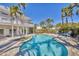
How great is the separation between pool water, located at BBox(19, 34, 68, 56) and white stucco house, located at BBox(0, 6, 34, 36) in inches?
11.8

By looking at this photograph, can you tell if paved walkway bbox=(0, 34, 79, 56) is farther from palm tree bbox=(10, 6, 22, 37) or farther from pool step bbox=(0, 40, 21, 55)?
palm tree bbox=(10, 6, 22, 37)

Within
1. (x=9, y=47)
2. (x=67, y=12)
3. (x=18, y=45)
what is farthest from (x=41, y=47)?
(x=67, y=12)

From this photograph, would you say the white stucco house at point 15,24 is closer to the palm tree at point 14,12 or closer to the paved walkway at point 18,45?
the palm tree at point 14,12

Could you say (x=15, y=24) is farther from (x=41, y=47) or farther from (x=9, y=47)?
(x=41, y=47)

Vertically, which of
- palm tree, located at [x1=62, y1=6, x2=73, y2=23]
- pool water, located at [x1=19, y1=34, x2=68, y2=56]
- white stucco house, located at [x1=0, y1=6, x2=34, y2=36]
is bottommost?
pool water, located at [x1=19, y1=34, x2=68, y2=56]

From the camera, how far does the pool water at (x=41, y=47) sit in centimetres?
435

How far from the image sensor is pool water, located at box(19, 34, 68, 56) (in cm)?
435

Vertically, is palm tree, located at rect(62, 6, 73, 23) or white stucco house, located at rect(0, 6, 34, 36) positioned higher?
palm tree, located at rect(62, 6, 73, 23)

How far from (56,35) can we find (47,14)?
1.86 feet

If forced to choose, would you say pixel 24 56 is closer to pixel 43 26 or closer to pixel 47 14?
pixel 43 26

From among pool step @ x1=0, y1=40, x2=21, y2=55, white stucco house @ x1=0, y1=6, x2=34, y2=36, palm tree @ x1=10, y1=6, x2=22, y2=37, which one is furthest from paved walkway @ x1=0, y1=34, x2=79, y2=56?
palm tree @ x1=10, y1=6, x2=22, y2=37

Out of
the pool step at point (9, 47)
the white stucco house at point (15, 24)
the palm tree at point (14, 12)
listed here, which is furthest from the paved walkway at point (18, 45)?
the palm tree at point (14, 12)

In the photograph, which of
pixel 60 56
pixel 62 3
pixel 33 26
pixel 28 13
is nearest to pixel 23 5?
pixel 28 13

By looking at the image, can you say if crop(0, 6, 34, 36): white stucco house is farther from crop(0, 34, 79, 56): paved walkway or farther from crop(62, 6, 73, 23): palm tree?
crop(62, 6, 73, 23): palm tree
